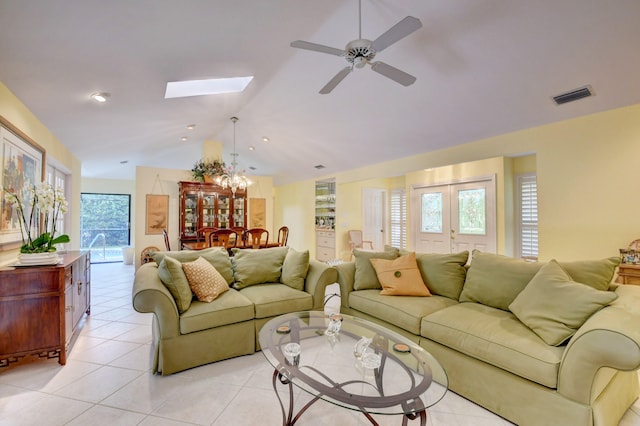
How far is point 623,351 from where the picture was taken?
1.38 metres

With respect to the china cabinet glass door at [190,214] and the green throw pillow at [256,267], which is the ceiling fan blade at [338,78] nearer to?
the green throw pillow at [256,267]

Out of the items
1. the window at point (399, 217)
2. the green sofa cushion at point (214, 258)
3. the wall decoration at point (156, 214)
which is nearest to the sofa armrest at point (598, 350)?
the green sofa cushion at point (214, 258)

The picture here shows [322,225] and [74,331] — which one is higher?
[322,225]

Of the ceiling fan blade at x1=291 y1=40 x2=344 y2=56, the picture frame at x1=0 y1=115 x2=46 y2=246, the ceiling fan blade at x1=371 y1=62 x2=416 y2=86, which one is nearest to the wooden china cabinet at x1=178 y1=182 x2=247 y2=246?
the picture frame at x1=0 y1=115 x2=46 y2=246

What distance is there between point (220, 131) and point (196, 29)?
373cm

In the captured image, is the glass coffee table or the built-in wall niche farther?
the built-in wall niche

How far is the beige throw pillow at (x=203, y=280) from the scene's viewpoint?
2682 millimetres

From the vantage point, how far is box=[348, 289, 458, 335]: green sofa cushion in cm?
239

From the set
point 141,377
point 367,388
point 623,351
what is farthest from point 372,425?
point 141,377

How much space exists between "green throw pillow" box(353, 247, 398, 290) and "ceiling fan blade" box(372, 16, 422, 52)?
6.75 ft

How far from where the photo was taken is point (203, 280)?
2.73 metres

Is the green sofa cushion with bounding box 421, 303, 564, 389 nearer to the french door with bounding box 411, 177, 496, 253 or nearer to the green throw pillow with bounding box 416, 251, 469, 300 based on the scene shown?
the green throw pillow with bounding box 416, 251, 469, 300

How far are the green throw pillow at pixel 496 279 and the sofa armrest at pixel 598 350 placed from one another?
656 mm

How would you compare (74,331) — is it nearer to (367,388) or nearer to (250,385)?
(250,385)
